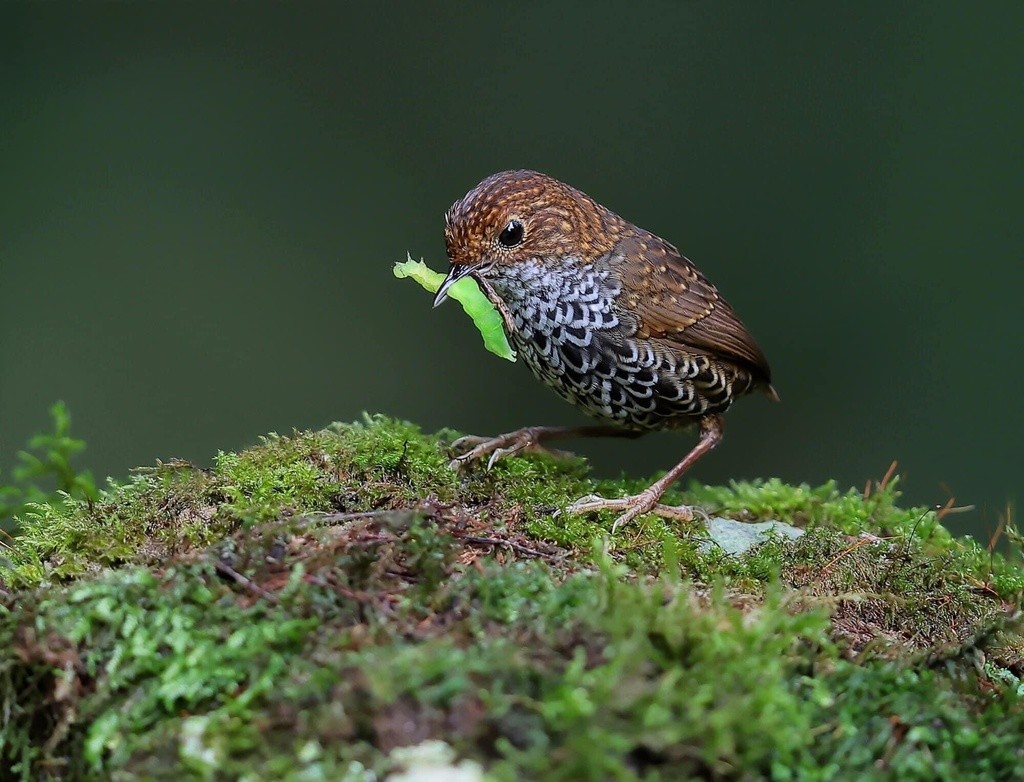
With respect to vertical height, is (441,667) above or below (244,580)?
below

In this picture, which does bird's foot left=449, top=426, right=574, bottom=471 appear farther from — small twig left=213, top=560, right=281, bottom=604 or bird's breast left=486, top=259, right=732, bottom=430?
small twig left=213, top=560, right=281, bottom=604

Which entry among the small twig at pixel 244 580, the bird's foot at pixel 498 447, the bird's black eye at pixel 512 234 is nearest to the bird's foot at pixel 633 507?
the bird's foot at pixel 498 447

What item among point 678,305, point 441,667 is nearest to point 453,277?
point 678,305

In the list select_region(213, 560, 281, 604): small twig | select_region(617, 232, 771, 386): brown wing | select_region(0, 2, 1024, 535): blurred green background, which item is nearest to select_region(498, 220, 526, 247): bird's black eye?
select_region(617, 232, 771, 386): brown wing

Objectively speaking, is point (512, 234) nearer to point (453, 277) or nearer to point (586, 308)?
point (453, 277)

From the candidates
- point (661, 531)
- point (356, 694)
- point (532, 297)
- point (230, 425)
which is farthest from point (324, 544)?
point (230, 425)

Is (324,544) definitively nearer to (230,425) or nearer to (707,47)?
(230,425)
